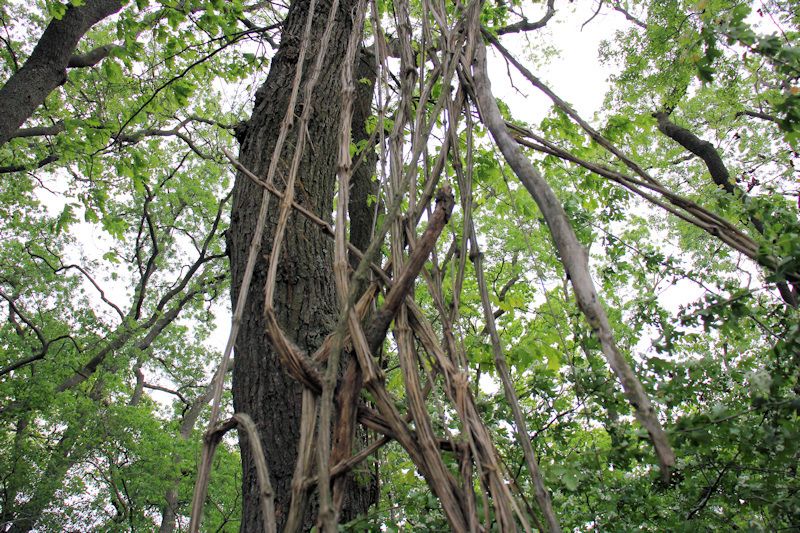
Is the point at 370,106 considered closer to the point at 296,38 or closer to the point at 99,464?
the point at 296,38

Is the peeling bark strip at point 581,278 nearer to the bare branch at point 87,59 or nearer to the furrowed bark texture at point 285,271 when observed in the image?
the furrowed bark texture at point 285,271

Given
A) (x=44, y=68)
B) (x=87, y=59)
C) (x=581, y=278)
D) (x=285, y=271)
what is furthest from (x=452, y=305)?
(x=87, y=59)

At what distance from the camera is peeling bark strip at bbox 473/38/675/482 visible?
1.79 feet

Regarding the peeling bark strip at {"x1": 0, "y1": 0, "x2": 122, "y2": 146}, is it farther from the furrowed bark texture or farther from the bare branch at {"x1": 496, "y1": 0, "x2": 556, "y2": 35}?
the bare branch at {"x1": 496, "y1": 0, "x2": 556, "y2": 35}

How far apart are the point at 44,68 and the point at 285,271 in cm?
391

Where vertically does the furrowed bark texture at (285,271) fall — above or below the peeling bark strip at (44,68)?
below

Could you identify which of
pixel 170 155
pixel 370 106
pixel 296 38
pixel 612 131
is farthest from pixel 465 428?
pixel 170 155

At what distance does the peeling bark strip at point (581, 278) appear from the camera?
21.4 inches

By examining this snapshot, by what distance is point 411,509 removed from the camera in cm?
165

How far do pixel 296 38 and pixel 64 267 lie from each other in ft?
30.3

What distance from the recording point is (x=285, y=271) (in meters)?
2.17

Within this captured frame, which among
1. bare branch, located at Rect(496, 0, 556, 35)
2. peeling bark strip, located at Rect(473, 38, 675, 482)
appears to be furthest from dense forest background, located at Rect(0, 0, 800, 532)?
bare branch, located at Rect(496, 0, 556, 35)

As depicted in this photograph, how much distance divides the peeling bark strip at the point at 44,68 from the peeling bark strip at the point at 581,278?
4.83m

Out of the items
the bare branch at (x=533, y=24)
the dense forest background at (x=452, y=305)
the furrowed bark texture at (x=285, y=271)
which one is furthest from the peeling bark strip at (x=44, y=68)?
the bare branch at (x=533, y=24)
